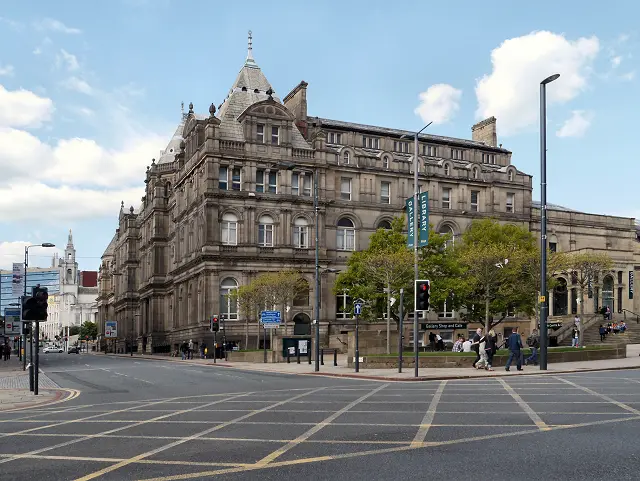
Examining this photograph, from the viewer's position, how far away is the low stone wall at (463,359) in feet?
110

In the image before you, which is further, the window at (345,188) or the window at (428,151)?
the window at (428,151)

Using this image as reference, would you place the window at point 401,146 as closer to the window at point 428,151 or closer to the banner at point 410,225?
the window at point 428,151

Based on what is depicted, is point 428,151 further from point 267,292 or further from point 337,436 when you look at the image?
point 337,436

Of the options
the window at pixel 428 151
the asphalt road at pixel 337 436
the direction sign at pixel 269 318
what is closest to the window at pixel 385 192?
the window at pixel 428 151

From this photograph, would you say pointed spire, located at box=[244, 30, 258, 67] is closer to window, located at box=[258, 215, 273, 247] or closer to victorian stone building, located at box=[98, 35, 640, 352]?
victorian stone building, located at box=[98, 35, 640, 352]

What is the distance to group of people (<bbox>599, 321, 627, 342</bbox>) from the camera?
53.2m

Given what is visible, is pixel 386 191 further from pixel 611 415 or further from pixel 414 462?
pixel 414 462

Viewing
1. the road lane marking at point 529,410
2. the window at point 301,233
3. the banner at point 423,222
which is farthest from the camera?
the window at point 301,233

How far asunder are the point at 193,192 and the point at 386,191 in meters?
18.4

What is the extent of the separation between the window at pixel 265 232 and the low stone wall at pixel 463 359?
97.0 feet

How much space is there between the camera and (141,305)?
309 feet

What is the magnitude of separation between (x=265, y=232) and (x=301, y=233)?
3509mm

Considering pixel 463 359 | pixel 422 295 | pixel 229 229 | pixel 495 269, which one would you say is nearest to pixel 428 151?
pixel 229 229

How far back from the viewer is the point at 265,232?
65.1m
